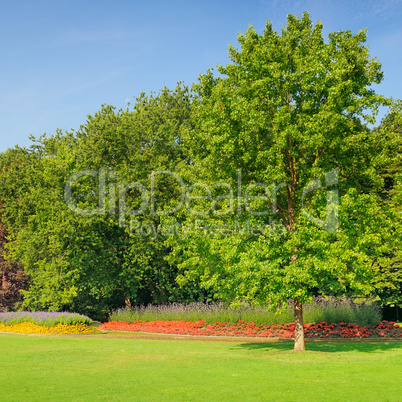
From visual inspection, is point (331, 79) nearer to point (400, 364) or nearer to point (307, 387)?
point (400, 364)

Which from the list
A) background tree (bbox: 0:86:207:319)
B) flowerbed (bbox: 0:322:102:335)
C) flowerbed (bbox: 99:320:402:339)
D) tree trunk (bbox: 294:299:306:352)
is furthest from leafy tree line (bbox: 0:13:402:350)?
background tree (bbox: 0:86:207:319)

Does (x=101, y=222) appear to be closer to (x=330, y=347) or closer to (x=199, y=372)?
(x=330, y=347)

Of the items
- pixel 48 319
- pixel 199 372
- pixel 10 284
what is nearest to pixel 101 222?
pixel 48 319

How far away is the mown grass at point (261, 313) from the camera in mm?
24141

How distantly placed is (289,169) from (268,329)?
33.0ft

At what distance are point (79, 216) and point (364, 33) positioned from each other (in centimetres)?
2112

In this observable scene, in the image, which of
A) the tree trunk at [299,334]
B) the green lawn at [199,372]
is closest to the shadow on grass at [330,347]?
the green lawn at [199,372]

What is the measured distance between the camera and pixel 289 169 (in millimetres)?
17672

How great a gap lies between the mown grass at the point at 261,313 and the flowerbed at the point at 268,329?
27.3 inches

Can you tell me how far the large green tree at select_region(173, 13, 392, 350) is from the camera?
15039 millimetres

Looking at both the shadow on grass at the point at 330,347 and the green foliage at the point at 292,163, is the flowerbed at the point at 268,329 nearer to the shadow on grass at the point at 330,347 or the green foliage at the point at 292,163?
the shadow on grass at the point at 330,347

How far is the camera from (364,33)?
56.2ft

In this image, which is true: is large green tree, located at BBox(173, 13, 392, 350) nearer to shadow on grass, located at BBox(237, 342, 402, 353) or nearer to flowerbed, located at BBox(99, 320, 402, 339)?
shadow on grass, located at BBox(237, 342, 402, 353)

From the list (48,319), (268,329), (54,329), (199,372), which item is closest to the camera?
(199,372)
